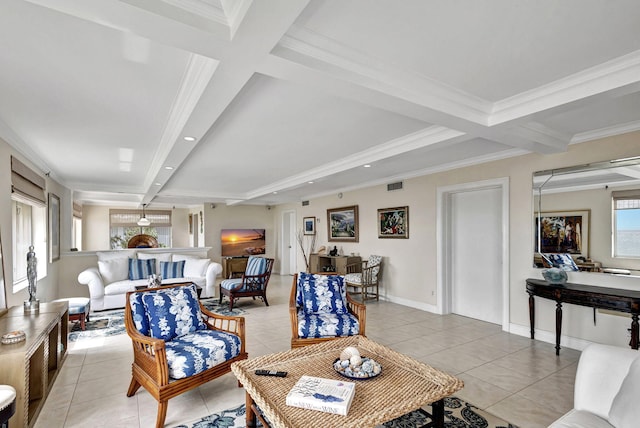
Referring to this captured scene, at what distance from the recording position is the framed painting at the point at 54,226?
16.9ft

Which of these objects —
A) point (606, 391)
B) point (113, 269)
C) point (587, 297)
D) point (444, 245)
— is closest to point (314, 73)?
point (606, 391)

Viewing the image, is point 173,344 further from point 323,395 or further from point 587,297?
point 587,297

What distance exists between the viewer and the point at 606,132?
3387 millimetres

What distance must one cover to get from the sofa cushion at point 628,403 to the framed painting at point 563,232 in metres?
2.44

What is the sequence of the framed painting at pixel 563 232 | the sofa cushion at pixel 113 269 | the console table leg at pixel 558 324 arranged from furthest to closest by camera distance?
the sofa cushion at pixel 113 269 < the framed painting at pixel 563 232 < the console table leg at pixel 558 324

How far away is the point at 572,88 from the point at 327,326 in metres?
2.71

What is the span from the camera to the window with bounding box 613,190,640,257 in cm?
324

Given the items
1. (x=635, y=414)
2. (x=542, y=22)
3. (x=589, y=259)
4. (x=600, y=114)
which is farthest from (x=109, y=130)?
(x=589, y=259)

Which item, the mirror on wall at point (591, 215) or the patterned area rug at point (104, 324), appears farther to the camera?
the patterned area rug at point (104, 324)

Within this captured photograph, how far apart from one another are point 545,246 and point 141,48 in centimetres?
436

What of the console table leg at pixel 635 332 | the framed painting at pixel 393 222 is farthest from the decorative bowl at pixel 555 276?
the framed painting at pixel 393 222

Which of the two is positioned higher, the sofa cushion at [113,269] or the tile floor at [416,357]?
the sofa cushion at [113,269]

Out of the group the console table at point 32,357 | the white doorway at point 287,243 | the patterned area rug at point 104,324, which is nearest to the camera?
the console table at point 32,357

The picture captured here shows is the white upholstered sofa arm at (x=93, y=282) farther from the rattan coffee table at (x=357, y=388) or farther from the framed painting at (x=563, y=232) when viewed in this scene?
the framed painting at (x=563, y=232)
